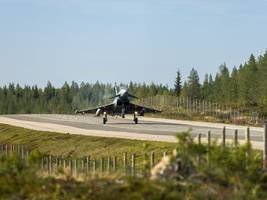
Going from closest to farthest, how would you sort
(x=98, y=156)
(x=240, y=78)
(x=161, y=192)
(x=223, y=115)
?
(x=161, y=192)
(x=98, y=156)
(x=223, y=115)
(x=240, y=78)

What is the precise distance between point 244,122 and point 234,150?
54169 mm

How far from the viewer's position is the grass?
48522mm

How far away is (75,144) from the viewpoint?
57.3m

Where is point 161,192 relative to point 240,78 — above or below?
below

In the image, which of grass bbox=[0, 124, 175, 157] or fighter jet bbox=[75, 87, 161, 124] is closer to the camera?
grass bbox=[0, 124, 175, 157]

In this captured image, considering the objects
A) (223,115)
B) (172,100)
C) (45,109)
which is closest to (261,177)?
(223,115)

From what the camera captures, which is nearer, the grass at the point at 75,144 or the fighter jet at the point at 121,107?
the grass at the point at 75,144

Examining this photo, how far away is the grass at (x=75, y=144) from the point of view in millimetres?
48522

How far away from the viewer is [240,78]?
157m

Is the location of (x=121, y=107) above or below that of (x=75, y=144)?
above

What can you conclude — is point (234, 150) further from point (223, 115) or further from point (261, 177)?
point (223, 115)

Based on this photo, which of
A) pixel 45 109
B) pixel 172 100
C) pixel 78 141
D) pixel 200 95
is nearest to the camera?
pixel 78 141

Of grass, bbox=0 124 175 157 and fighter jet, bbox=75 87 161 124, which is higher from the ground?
fighter jet, bbox=75 87 161 124

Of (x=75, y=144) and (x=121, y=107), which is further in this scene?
(x=121, y=107)
